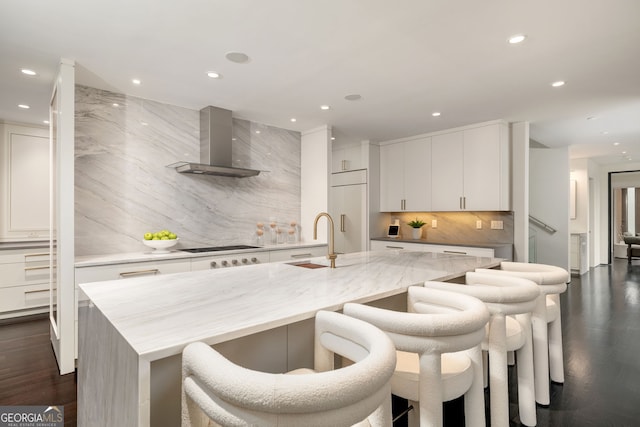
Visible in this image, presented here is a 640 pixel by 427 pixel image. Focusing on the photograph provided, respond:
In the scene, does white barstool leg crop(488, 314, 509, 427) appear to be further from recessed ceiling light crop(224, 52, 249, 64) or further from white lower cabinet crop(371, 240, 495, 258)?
white lower cabinet crop(371, 240, 495, 258)

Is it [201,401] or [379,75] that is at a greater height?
[379,75]

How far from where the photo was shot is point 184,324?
107 cm

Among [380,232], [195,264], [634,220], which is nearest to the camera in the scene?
[195,264]

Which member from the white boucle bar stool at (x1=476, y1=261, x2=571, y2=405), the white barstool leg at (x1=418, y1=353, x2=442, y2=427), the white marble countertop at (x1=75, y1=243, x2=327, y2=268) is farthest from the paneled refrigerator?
→ the white barstool leg at (x1=418, y1=353, x2=442, y2=427)

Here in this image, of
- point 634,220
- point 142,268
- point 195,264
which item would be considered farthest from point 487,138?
point 634,220

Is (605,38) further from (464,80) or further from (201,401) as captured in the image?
(201,401)

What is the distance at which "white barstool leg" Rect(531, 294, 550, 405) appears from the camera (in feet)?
6.33

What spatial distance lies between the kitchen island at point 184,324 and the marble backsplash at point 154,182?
1.83m

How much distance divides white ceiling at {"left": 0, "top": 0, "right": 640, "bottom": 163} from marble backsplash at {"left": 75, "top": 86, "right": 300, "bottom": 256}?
267 millimetres

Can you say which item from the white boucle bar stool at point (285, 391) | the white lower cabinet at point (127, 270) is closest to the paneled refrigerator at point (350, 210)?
the white lower cabinet at point (127, 270)

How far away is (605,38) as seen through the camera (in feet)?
7.43

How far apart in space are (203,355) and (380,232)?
5113mm

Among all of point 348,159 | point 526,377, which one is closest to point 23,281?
point 348,159

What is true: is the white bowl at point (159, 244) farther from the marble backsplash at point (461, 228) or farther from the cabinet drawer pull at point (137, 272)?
the marble backsplash at point (461, 228)
